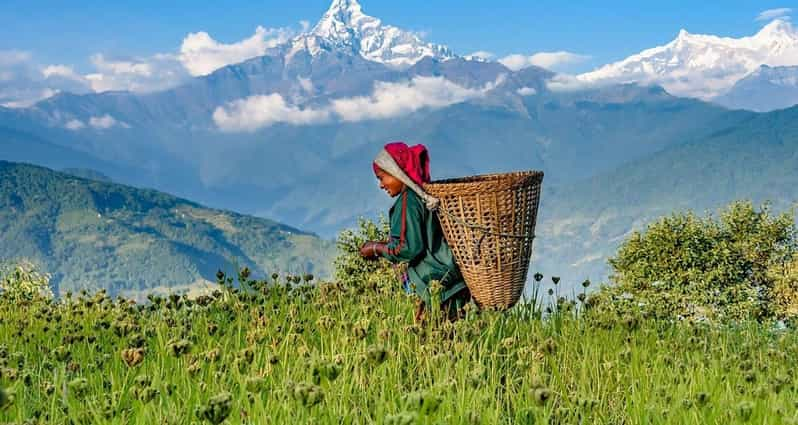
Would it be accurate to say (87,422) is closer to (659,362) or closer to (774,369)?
(659,362)

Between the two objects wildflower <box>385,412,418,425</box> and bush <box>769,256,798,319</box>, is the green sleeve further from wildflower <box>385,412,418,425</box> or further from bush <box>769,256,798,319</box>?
bush <box>769,256,798,319</box>

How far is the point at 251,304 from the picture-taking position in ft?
28.4

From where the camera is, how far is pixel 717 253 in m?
52.1

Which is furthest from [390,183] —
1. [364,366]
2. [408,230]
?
[364,366]

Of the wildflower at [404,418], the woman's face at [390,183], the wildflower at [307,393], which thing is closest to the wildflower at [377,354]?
the wildflower at [307,393]

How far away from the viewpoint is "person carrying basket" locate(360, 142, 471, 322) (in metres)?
8.26

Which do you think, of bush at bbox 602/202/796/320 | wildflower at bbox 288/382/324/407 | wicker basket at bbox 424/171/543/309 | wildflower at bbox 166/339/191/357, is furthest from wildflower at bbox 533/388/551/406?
bush at bbox 602/202/796/320

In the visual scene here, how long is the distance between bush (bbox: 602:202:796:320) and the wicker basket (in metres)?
44.6

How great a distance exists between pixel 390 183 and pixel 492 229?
142cm

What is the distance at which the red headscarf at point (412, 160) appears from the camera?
8281 mm

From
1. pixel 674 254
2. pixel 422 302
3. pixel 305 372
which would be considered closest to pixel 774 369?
pixel 422 302

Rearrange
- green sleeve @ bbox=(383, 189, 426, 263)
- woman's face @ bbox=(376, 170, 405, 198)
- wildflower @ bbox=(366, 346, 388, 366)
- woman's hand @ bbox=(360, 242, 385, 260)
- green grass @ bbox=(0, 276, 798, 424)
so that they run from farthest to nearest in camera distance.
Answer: woman's face @ bbox=(376, 170, 405, 198)
woman's hand @ bbox=(360, 242, 385, 260)
green sleeve @ bbox=(383, 189, 426, 263)
green grass @ bbox=(0, 276, 798, 424)
wildflower @ bbox=(366, 346, 388, 366)

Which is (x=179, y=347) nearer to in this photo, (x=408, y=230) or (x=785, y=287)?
(x=408, y=230)

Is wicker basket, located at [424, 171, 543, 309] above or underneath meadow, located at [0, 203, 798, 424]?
above
